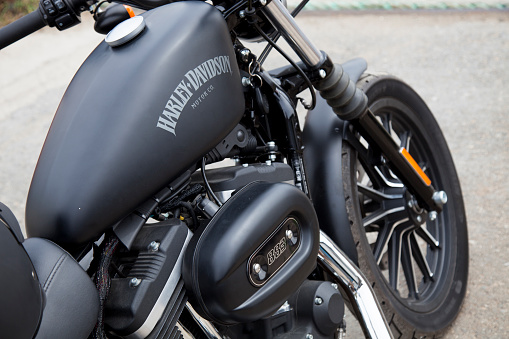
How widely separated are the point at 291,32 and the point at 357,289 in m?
0.71

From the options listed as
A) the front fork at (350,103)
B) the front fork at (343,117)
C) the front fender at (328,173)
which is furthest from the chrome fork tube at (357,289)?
the front fork at (350,103)

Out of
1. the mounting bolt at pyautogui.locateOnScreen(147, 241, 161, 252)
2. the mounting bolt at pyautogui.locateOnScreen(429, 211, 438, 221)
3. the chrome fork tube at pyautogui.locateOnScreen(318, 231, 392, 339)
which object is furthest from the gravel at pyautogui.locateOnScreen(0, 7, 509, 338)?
the mounting bolt at pyautogui.locateOnScreen(147, 241, 161, 252)

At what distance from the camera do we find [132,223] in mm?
1402

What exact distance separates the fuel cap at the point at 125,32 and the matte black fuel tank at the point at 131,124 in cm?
1

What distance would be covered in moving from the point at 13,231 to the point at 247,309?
0.49m

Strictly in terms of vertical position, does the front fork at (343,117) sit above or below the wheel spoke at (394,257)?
above

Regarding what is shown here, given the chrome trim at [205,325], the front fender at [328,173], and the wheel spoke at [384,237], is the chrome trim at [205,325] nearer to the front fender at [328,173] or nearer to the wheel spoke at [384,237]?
the front fender at [328,173]

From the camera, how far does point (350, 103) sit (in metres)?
1.90

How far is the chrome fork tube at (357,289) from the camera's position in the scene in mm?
1798

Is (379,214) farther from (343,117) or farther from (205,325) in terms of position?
(205,325)

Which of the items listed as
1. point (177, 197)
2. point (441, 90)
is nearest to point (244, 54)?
point (177, 197)

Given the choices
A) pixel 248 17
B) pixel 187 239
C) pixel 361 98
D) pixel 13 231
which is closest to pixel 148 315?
pixel 187 239

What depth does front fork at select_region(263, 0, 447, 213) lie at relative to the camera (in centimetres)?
168

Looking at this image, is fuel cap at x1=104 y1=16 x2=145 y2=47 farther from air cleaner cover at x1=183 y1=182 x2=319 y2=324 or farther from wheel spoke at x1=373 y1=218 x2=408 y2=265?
wheel spoke at x1=373 y1=218 x2=408 y2=265
